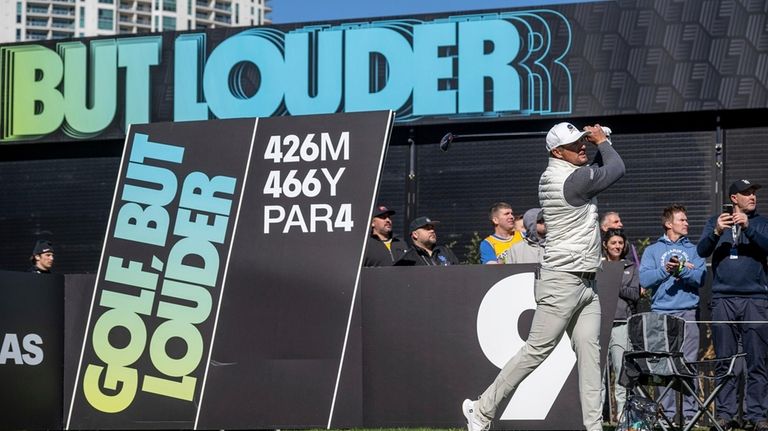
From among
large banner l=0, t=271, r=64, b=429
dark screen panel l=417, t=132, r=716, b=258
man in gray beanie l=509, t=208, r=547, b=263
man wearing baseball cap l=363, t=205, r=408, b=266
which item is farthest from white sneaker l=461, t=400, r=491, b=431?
dark screen panel l=417, t=132, r=716, b=258

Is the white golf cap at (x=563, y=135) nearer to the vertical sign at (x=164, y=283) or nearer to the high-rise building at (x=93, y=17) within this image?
the vertical sign at (x=164, y=283)

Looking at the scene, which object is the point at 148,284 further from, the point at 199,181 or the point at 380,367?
the point at 380,367

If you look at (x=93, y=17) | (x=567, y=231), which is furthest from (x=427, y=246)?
(x=93, y=17)

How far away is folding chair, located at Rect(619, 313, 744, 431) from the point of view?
858 cm

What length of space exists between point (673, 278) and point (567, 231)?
3.15 metres

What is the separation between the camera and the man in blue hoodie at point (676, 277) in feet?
34.1

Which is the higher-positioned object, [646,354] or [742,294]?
[742,294]

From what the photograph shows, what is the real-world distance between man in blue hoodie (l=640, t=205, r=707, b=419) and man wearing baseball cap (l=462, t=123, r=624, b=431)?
2.75m

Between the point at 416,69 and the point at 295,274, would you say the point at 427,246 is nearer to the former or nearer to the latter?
the point at 295,274

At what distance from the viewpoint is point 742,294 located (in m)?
9.91

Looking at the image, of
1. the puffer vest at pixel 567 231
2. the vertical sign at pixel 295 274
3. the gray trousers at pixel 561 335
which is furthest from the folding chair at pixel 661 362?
the vertical sign at pixel 295 274

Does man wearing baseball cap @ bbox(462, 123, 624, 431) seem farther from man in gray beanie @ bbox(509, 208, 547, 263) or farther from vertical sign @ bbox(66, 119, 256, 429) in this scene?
vertical sign @ bbox(66, 119, 256, 429)

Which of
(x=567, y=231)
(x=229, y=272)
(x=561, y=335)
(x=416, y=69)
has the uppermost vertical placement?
(x=416, y=69)

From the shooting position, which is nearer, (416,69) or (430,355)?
(430,355)
